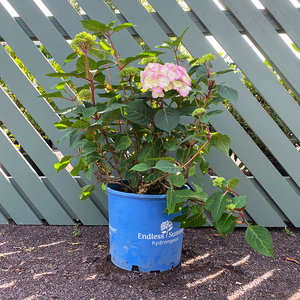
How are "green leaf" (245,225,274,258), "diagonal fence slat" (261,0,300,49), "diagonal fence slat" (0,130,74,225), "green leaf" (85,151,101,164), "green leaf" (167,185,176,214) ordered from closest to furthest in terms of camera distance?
"green leaf" (245,225,274,258) < "green leaf" (167,185,176,214) < "green leaf" (85,151,101,164) < "diagonal fence slat" (261,0,300,49) < "diagonal fence slat" (0,130,74,225)

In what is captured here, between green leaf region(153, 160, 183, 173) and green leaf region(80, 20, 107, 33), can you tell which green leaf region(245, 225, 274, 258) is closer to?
green leaf region(153, 160, 183, 173)

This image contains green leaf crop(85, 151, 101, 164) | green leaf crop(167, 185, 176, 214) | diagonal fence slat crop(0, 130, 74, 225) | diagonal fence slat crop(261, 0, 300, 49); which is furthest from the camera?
diagonal fence slat crop(0, 130, 74, 225)

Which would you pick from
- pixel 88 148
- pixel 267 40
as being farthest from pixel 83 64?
pixel 267 40

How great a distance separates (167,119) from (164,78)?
0.52 feet

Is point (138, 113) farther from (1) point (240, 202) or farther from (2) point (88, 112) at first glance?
(1) point (240, 202)

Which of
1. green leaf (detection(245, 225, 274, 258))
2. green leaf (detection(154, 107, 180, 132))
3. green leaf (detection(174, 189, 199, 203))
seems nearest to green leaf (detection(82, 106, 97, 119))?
green leaf (detection(154, 107, 180, 132))

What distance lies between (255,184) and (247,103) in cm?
52

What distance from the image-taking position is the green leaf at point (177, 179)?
1.07m

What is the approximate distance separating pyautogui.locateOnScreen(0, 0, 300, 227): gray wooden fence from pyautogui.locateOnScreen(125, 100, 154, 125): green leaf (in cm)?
67

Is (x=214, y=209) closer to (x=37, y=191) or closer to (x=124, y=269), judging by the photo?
(x=124, y=269)

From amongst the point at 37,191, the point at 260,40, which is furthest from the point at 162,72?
the point at 37,191

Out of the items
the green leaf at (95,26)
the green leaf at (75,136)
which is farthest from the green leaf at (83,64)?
the green leaf at (75,136)

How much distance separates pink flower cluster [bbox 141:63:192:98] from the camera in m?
1.04

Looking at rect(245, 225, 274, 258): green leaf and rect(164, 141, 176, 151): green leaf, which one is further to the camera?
rect(164, 141, 176, 151): green leaf
